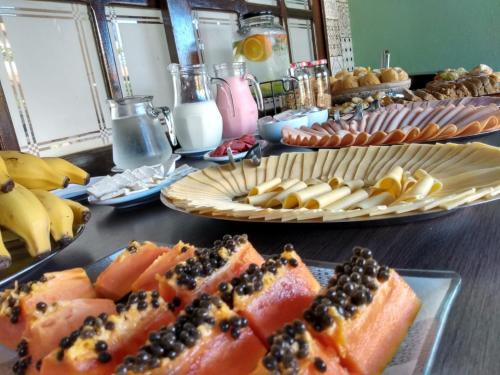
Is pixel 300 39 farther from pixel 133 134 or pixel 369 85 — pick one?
pixel 133 134

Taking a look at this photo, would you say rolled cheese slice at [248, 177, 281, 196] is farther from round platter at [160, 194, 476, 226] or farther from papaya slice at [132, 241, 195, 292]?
papaya slice at [132, 241, 195, 292]

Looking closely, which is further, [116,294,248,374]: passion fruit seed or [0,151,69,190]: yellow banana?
[0,151,69,190]: yellow banana

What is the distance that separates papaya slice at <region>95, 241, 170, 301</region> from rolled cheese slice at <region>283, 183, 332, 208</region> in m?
0.24

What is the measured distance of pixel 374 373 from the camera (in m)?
0.31

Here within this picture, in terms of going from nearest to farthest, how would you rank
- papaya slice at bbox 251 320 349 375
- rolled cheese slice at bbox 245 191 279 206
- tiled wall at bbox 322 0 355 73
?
1. papaya slice at bbox 251 320 349 375
2. rolled cheese slice at bbox 245 191 279 206
3. tiled wall at bbox 322 0 355 73

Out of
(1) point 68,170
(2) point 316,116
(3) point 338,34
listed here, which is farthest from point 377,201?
(3) point 338,34

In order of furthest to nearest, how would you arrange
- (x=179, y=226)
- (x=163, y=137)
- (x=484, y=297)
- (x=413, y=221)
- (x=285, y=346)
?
(x=163, y=137) → (x=179, y=226) → (x=413, y=221) → (x=484, y=297) → (x=285, y=346)

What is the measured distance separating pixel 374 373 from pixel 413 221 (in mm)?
325

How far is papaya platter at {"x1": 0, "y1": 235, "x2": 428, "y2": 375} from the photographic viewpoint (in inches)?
12.1

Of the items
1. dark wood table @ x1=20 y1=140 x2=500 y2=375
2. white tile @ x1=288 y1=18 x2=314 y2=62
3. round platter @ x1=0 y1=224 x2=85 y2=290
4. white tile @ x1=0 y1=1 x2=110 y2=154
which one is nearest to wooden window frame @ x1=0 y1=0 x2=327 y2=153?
white tile @ x1=0 y1=1 x2=110 y2=154

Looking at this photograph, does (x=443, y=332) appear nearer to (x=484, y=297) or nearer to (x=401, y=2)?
(x=484, y=297)

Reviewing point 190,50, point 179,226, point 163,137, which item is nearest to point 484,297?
point 179,226

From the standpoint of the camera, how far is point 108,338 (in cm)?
35

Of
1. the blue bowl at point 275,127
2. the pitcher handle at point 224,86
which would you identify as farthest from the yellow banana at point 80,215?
the pitcher handle at point 224,86
